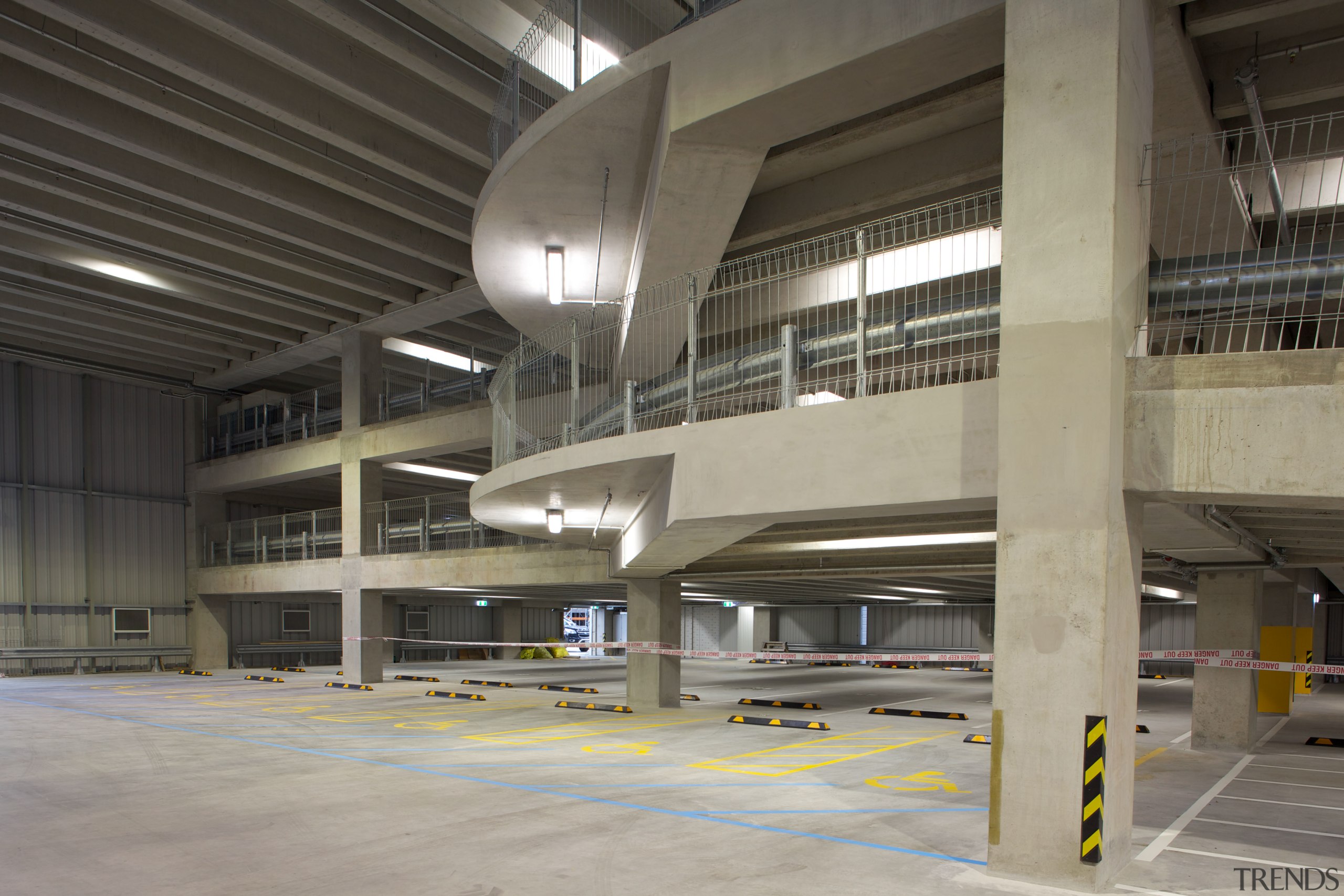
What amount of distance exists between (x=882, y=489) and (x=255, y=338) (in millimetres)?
27318

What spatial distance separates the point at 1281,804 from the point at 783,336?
8.38m

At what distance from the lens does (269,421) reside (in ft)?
111

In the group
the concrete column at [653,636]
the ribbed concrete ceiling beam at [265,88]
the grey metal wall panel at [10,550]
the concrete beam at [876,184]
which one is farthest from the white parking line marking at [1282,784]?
the grey metal wall panel at [10,550]

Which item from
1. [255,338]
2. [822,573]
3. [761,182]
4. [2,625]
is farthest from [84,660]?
[761,182]

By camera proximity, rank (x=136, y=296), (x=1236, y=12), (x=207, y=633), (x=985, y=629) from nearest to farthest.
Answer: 1. (x=1236, y=12)
2. (x=136, y=296)
3. (x=207, y=633)
4. (x=985, y=629)

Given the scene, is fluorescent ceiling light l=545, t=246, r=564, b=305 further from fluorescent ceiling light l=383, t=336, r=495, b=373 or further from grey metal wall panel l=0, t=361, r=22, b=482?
grey metal wall panel l=0, t=361, r=22, b=482

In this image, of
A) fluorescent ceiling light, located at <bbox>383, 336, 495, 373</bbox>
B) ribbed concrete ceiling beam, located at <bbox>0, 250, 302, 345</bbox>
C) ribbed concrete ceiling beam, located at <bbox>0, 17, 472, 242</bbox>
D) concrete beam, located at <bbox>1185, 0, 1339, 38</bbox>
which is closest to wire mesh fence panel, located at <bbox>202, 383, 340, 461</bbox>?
ribbed concrete ceiling beam, located at <bbox>0, 250, 302, 345</bbox>

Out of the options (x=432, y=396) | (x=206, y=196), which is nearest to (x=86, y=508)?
(x=432, y=396)

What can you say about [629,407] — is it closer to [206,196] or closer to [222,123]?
[222,123]

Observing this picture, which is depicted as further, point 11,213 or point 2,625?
point 2,625

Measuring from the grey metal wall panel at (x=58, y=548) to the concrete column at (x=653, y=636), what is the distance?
907 inches

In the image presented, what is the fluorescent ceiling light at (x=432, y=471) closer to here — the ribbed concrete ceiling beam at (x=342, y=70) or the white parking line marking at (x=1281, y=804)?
the ribbed concrete ceiling beam at (x=342, y=70)

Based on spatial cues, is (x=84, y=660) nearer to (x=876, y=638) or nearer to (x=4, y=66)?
(x=4, y=66)

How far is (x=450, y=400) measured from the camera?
95.1 feet
